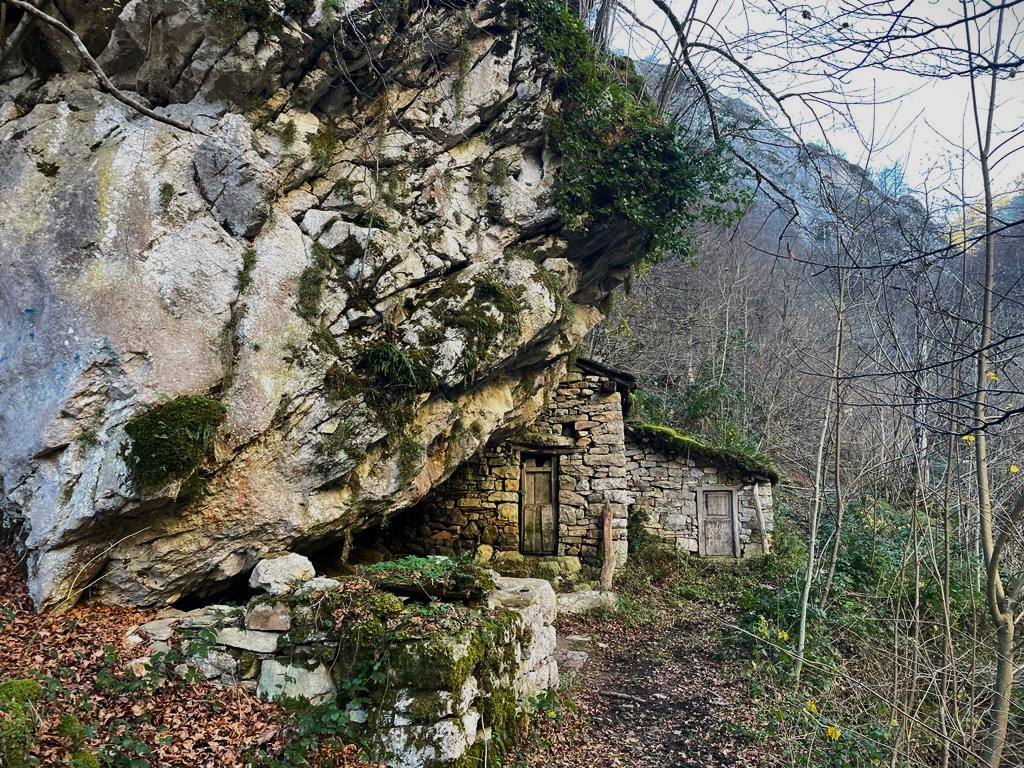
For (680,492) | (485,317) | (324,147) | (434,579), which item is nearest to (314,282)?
(324,147)

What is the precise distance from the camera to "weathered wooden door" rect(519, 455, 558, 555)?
33.0ft

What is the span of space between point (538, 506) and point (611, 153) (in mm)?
5586

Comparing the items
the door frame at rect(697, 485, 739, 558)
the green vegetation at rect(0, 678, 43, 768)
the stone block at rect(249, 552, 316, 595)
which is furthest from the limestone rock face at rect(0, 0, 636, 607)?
the door frame at rect(697, 485, 739, 558)

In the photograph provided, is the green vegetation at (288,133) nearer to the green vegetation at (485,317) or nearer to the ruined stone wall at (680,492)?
the green vegetation at (485,317)

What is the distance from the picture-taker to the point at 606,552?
31.1ft

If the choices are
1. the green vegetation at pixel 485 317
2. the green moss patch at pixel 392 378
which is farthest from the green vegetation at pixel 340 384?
the green vegetation at pixel 485 317

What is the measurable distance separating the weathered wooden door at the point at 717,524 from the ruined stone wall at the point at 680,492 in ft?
0.45

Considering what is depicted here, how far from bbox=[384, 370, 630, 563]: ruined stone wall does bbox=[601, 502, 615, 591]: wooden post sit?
0.44ft

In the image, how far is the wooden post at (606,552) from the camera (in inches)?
367

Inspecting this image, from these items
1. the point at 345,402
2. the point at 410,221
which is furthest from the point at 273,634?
the point at 410,221

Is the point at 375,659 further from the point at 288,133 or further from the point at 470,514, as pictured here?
the point at 470,514

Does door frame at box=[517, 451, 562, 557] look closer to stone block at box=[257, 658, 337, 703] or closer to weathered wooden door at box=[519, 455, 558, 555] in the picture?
weathered wooden door at box=[519, 455, 558, 555]

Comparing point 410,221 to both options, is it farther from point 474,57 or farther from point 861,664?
point 861,664

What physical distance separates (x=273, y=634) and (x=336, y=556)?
11.6ft
